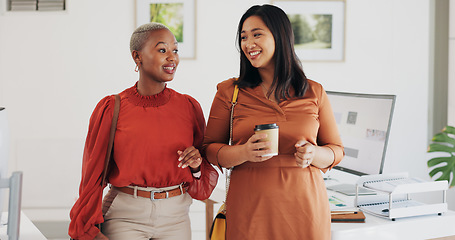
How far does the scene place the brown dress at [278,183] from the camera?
5.37 feet

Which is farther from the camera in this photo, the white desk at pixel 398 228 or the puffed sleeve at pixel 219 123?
the white desk at pixel 398 228

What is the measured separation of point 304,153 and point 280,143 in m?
0.13

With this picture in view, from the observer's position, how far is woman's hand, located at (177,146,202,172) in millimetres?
1672

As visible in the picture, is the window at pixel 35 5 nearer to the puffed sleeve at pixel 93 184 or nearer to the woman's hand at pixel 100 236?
the puffed sleeve at pixel 93 184

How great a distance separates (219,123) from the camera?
1.72 metres

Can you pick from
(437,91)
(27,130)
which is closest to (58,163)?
(27,130)

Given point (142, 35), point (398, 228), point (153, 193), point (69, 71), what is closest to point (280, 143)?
point (153, 193)

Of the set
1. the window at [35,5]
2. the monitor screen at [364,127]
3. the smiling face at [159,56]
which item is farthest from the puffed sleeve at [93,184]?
the window at [35,5]

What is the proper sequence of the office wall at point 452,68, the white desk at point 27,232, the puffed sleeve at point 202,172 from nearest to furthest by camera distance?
1. the puffed sleeve at point 202,172
2. the white desk at point 27,232
3. the office wall at point 452,68

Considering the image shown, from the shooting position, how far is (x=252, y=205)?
165 cm

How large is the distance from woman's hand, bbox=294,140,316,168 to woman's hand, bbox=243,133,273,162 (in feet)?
0.33

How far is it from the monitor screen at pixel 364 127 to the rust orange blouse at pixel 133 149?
1055 mm

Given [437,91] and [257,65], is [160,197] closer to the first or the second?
[257,65]

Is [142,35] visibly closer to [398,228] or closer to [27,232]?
[27,232]
